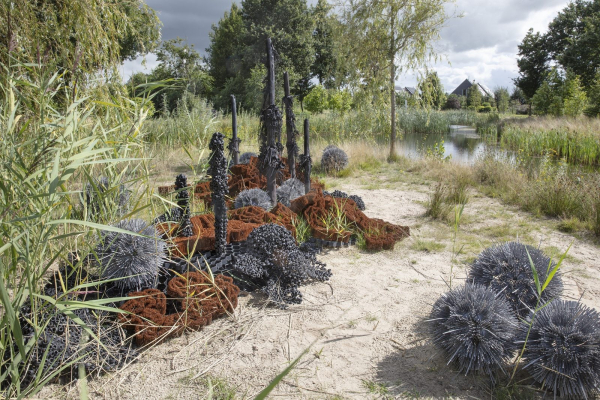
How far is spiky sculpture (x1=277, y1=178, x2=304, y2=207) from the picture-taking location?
5129 millimetres

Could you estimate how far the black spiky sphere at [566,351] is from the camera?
1750 mm

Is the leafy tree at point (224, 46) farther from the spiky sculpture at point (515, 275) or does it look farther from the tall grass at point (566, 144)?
the spiky sculpture at point (515, 275)

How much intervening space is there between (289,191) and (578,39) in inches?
1278

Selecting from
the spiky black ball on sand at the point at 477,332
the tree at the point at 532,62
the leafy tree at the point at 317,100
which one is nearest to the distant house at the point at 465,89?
the tree at the point at 532,62

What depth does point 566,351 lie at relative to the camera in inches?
69.9

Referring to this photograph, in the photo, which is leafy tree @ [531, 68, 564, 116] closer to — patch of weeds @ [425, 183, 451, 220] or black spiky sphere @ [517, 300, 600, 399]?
patch of weeds @ [425, 183, 451, 220]

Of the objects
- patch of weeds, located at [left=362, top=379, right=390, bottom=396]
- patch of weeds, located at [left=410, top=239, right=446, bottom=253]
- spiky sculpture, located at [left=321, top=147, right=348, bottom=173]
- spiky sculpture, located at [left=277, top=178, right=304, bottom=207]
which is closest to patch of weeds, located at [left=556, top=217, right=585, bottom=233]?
patch of weeds, located at [left=410, top=239, right=446, bottom=253]

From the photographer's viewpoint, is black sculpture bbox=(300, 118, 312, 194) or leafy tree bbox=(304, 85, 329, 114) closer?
black sculpture bbox=(300, 118, 312, 194)

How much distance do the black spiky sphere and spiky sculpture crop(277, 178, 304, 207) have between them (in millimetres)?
3495

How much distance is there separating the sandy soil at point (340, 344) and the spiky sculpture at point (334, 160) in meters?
4.32

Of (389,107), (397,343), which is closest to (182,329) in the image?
(397,343)

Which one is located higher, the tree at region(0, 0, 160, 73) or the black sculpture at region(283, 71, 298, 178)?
the tree at region(0, 0, 160, 73)

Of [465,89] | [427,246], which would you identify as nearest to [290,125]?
[427,246]

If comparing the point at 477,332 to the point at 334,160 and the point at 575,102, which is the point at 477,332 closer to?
the point at 334,160
